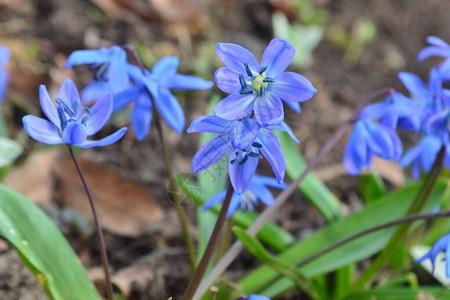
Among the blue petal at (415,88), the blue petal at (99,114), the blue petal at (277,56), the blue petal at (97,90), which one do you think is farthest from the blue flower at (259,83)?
the blue petal at (415,88)

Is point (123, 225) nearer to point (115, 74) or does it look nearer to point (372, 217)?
point (115, 74)

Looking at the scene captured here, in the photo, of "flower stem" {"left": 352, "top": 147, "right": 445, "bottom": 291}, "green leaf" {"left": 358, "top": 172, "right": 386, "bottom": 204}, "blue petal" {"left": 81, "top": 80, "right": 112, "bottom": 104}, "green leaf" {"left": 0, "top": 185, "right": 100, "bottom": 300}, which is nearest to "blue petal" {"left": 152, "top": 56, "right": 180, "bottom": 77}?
"blue petal" {"left": 81, "top": 80, "right": 112, "bottom": 104}

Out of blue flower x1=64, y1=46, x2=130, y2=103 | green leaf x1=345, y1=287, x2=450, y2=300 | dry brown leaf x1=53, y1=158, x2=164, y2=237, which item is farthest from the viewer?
dry brown leaf x1=53, y1=158, x2=164, y2=237

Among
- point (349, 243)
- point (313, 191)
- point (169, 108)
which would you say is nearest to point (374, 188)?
point (313, 191)

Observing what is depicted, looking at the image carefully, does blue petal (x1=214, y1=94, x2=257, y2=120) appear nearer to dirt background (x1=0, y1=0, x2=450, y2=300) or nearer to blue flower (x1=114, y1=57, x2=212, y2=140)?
blue flower (x1=114, y1=57, x2=212, y2=140)

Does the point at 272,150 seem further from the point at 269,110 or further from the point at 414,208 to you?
the point at 414,208

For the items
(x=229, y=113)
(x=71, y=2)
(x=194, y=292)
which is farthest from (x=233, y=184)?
(x=71, y=2)

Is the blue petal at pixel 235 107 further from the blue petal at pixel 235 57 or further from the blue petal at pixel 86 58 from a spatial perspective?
the blue petal at pixel 86 58
